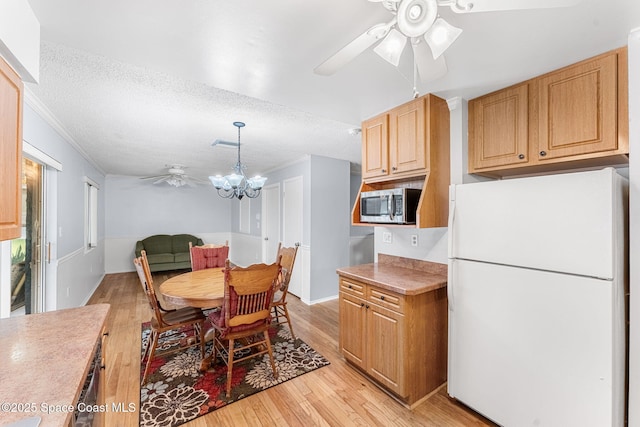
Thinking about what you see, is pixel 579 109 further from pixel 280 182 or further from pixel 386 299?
pixel 280 182

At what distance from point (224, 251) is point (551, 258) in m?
3.47

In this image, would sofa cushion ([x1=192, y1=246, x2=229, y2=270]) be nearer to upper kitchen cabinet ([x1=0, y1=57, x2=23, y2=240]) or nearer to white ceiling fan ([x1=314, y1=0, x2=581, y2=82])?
upper kitchen cabinet ([x1=0, y1=57, x2=23, y2=240])

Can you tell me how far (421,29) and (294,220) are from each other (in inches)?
152

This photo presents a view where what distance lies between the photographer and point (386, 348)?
2.08 m

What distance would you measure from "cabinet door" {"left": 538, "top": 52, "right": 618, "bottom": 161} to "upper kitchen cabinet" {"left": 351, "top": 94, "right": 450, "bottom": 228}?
2.05ft

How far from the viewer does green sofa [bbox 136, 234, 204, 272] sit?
624 cm

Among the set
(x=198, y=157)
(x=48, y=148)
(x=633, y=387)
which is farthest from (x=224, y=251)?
(x=633, y=387)

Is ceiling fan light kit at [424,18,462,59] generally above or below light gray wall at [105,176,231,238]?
above

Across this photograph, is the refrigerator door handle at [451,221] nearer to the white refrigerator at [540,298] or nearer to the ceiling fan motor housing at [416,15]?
the white refrigerator at [540,298]

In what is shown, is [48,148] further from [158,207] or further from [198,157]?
[158,207]

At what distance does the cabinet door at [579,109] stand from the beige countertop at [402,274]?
44.2 inches

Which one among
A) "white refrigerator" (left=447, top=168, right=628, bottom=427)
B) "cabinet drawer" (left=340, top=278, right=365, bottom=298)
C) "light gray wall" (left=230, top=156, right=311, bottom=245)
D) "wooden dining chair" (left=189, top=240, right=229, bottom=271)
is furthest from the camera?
"light gray wall" (left=230, top=156, right=311, bottom=245)

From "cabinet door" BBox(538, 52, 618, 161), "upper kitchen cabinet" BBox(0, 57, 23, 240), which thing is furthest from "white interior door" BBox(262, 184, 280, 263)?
"cabinet door" BBox(538, 52, 618, 161)

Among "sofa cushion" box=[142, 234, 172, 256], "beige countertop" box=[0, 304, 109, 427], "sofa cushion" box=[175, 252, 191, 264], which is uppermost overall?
"beige countertop" box=[0, 304, 109, 427]
